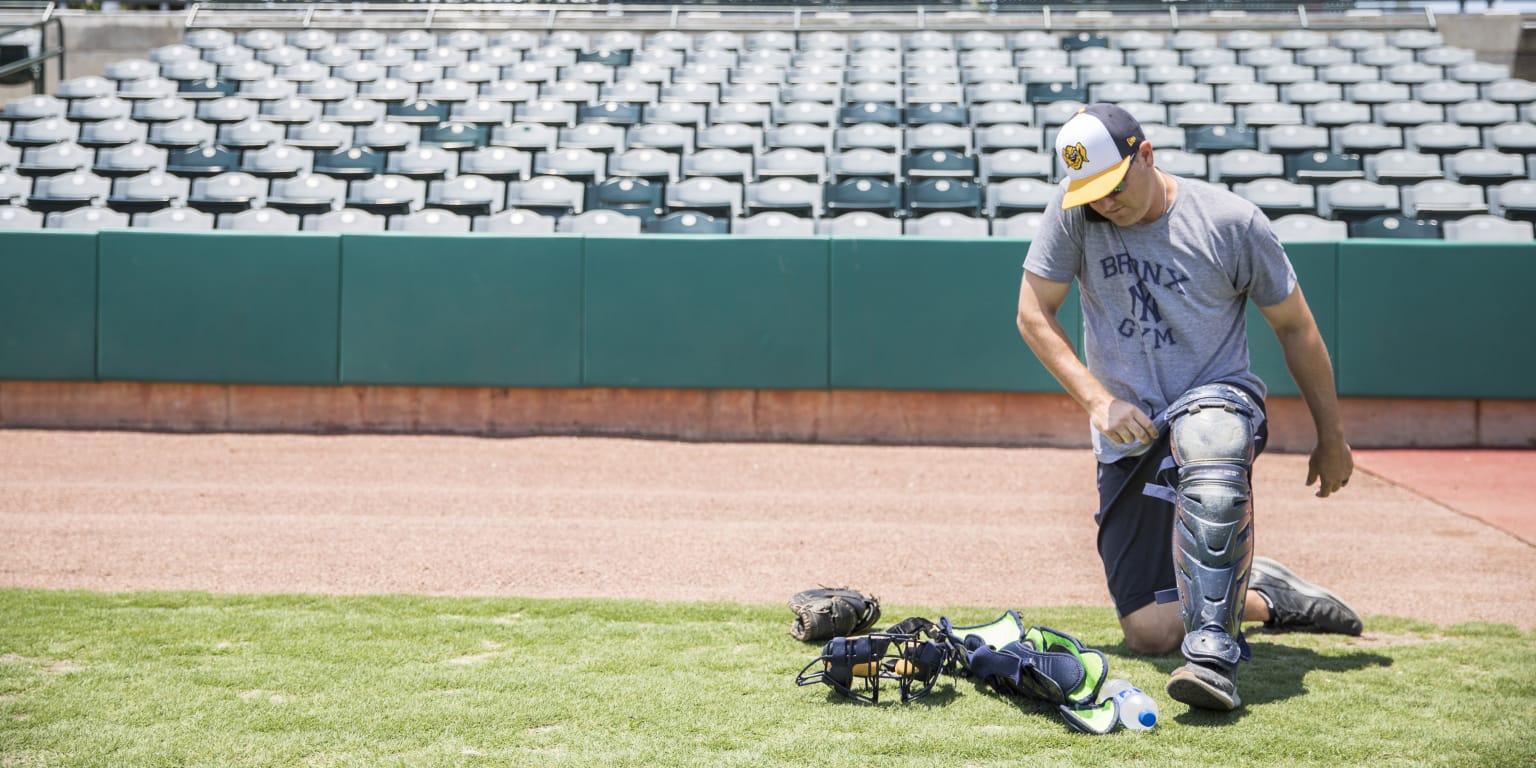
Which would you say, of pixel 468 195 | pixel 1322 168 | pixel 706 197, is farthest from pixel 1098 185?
pixel 1322 168

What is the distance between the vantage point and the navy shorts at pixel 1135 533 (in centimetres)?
380

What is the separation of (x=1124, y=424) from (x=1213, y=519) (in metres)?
0.35

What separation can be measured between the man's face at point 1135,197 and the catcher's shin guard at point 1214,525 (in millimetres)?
574

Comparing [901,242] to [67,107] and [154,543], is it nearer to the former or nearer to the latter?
[154,543]

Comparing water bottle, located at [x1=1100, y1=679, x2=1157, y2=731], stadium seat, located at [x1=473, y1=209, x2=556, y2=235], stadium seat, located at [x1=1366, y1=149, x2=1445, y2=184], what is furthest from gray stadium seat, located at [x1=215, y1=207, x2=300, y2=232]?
stadium seat, located at [x1=1366, y1=149, x2=1445, y2=184]

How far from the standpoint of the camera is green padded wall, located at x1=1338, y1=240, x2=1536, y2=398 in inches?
359

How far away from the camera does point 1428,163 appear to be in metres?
11.6

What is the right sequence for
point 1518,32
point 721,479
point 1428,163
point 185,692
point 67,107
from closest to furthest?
point 185,692 < point 721,479 < point 1428,163 < point 67,107 < point 1518,32

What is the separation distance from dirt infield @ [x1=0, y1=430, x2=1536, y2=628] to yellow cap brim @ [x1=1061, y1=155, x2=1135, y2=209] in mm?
2048

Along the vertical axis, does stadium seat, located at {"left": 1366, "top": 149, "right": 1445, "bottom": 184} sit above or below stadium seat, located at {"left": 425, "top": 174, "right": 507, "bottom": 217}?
above

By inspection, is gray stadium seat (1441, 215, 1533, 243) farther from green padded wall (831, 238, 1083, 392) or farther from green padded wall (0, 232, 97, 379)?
green padded wall (0, 232, 97, 379)

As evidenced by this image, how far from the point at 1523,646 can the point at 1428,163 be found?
885 centimetres

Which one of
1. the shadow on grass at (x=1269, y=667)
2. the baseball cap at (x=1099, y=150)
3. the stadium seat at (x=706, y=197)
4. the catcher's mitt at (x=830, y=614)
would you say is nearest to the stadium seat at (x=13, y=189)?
the stadium seat at (x=706, y=197)

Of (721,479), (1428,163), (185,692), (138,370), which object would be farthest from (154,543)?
(1428,163)
